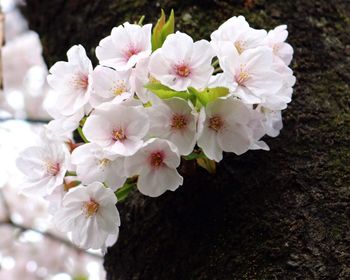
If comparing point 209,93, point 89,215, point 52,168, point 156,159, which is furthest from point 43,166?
point 209,93

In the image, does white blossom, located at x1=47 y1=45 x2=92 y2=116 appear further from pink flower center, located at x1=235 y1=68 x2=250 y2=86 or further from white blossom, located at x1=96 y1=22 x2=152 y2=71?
pink flower center, located at x1=235 y1=68 x2=250 y2=86

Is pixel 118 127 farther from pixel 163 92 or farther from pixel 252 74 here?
pixel 252 74

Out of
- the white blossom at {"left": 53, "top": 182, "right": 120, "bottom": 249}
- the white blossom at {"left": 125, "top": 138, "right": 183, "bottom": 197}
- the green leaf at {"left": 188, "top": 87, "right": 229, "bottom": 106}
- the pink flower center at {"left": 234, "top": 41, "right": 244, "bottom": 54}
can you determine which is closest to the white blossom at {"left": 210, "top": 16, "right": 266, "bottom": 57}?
the pink flower center at {"left": 234, "top": 41, "right": 244, "bottom": 54}

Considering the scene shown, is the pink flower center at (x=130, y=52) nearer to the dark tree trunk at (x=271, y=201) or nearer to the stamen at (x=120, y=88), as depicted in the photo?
the stamen at (x=120, y=88)

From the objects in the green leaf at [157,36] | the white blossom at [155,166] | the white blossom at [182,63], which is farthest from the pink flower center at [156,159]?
the green leaf at [157,36]

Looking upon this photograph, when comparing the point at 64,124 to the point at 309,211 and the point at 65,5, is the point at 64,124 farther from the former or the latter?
the point at 65,5

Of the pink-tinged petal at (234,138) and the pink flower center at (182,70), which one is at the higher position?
the pink flower center at (182,70)
